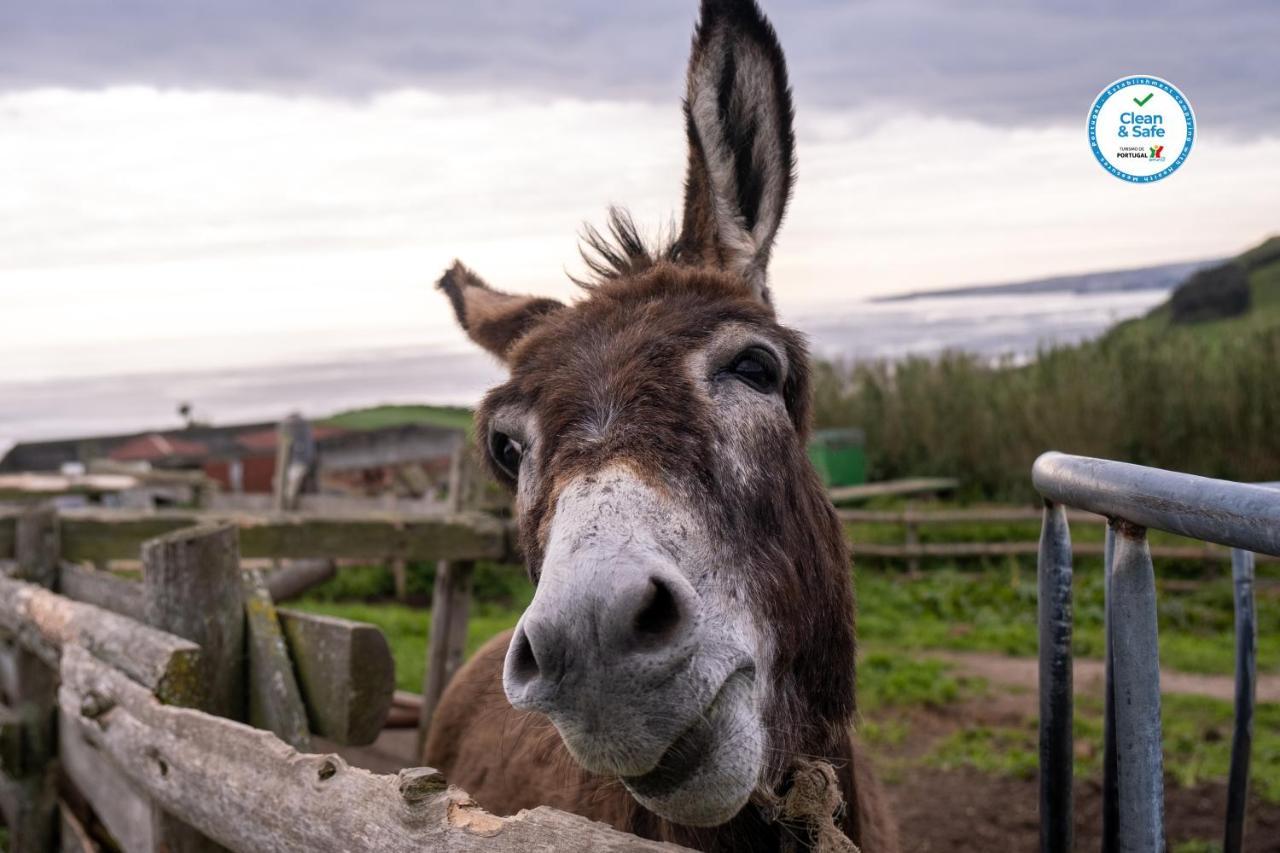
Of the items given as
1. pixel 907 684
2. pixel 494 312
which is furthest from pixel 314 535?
pixel 907 684

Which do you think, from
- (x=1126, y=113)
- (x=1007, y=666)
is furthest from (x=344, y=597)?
(x=1126, y=113)

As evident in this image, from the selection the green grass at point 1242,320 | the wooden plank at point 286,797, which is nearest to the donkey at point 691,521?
the wooden plank at point 286,797

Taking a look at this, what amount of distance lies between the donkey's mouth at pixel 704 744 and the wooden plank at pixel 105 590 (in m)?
2.35

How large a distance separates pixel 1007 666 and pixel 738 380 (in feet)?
27.6

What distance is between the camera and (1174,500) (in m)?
1.59

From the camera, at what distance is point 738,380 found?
2.15m

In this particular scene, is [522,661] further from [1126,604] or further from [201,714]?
[201,714]

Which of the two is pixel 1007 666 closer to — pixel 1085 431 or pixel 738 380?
pixel 1085 431

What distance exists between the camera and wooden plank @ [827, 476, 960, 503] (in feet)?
54.4

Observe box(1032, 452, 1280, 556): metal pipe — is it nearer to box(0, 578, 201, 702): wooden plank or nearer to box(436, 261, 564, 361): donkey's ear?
box(436, 261, 564, 361): donkey's ear

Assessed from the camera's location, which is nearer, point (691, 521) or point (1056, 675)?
point (691, 521)

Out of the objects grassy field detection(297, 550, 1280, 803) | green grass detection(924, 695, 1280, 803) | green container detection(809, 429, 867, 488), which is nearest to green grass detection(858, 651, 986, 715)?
grassy field detection(297, 550, 1280, 803)

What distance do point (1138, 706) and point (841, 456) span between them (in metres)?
16.4

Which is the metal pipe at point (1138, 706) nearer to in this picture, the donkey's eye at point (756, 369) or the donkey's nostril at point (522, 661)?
the donkey's eye at point (756, 369)
